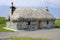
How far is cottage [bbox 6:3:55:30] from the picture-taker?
35.3m

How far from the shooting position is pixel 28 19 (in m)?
36.1

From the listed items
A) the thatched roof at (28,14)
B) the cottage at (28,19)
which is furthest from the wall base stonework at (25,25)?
the thatched roof at (28,14)

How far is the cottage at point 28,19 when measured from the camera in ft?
116

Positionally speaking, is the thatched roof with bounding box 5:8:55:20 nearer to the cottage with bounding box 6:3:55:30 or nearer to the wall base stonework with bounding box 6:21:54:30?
the cottage with bounding box 6:3:55:30

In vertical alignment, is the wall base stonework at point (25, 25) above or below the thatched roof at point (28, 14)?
below

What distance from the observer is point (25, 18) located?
117ft

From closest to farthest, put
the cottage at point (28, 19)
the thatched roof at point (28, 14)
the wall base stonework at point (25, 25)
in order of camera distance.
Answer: the wall base stonework at point (25, 25)
the cottage at point (28, 19)
the thatched roof at point (28, 14)

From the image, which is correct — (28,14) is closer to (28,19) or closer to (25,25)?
(28,19)

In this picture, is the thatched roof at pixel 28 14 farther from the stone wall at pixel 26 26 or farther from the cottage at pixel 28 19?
the stone wall at pixel 26 26

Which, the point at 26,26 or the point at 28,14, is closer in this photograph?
the point at 26,26

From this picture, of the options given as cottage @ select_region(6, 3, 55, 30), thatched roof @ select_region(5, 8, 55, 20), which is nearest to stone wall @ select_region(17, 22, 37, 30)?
cottage @ select_region(6, 3, 55, 30)

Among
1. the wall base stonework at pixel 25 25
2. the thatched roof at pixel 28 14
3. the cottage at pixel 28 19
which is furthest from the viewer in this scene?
the thatched roof at pixel 28 14

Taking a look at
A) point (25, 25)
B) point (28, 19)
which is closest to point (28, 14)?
point (28, 19)

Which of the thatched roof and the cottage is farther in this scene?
the thatched roof
